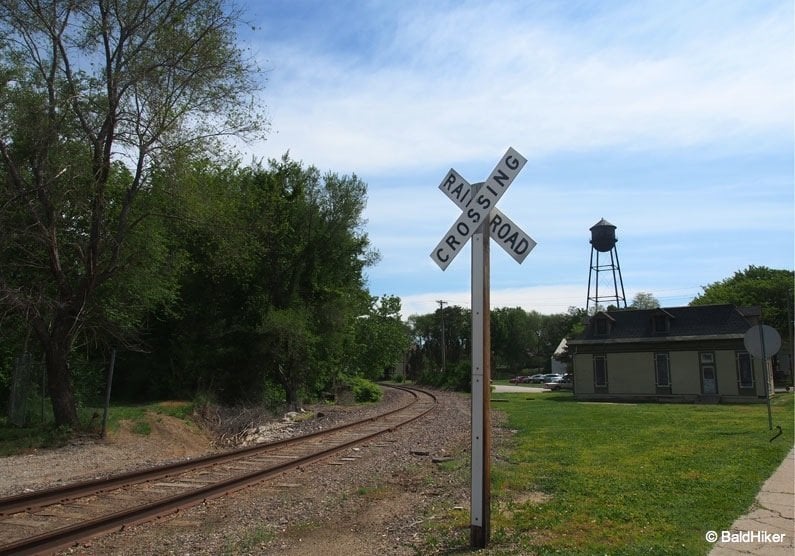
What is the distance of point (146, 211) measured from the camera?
1778cm

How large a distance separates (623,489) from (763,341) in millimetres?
8217

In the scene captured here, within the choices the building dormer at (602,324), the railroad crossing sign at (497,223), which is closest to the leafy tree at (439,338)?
the building dormer at (602,324)

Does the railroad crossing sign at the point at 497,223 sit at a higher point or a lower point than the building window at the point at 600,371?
higher

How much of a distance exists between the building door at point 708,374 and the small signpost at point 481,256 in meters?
33.7

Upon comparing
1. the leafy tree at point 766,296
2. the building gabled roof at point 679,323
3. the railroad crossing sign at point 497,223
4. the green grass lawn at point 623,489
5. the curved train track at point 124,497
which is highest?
the leafy tree at point 766,296

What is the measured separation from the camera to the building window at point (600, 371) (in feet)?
131

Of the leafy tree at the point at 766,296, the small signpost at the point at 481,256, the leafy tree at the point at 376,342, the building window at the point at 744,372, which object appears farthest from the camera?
the leafy tree at the point at 766,296

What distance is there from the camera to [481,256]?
620cm

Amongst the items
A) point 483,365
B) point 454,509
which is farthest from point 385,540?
point 483,365

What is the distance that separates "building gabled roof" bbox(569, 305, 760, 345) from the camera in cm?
3522

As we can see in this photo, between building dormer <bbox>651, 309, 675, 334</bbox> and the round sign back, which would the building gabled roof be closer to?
building dormer <bbox>651, 309, 675, 334</bbox>

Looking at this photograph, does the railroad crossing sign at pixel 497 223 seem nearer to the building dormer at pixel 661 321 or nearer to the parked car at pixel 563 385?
the building dormer at pixel 661 321

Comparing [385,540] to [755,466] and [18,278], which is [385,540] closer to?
[755,466]

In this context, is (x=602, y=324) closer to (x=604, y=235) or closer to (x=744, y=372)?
(x=744, y=372)
